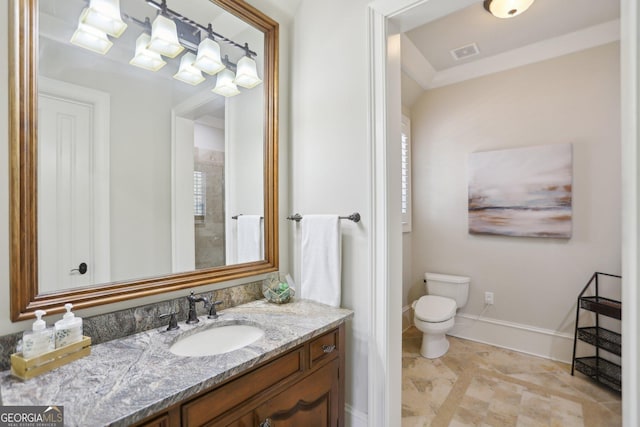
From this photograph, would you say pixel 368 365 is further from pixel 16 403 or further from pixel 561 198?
pixel 561 198

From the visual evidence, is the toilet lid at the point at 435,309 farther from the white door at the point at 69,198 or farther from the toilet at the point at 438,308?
the white door at the point at 69,198

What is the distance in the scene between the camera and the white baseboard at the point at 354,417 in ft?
5.08

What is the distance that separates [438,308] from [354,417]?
53.2 inches

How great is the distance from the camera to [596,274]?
2260mm

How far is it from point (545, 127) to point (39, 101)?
324 cm

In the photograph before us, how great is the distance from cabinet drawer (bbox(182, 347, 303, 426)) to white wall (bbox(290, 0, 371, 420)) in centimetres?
52

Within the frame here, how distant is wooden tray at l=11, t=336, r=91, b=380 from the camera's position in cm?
84

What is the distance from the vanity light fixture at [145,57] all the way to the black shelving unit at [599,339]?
3.05 meters

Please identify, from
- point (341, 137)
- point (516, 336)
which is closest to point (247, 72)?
point (341, 137)

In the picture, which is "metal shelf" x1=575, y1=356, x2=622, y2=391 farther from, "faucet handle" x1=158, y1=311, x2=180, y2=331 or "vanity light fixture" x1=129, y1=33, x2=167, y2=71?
"vanity light fixture" x1=129, y1=33, x2=167, y2=71

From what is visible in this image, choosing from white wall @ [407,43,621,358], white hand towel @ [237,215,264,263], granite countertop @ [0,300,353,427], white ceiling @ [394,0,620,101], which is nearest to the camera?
granite countertop @ [0,300,353,427]

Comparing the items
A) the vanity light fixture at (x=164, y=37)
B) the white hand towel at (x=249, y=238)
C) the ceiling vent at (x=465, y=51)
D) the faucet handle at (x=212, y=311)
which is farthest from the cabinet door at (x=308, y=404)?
the ceiling vent at (x=465, y=51)

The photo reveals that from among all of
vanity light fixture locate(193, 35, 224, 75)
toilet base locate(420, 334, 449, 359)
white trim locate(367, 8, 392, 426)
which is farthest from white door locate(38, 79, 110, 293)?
toilet base locate(420, 334, 449, 359)

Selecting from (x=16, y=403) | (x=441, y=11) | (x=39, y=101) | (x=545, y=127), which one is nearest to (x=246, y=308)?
(x=16, y=403)
